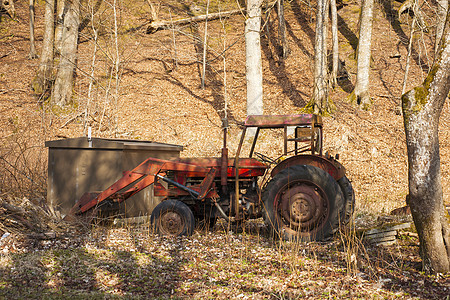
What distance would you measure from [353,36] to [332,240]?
18.2 metres

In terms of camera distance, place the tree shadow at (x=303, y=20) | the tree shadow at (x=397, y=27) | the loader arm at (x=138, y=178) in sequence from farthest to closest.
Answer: the tree shadow at (x=303, y=20)
the tree shadow at (x=397, y=27)
the loader arm at (x=138, y=178)

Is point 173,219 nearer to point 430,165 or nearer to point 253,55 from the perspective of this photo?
point 430,165

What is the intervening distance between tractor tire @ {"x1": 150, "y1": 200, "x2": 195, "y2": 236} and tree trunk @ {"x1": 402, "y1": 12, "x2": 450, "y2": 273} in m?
3.49

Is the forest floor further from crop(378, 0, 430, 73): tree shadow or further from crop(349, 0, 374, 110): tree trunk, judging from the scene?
crop(349, 0, 374, 110): tree trunk

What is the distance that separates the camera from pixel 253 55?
13508mm

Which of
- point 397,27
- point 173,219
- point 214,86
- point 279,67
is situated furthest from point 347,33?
point 173,219

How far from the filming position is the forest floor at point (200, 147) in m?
4.59

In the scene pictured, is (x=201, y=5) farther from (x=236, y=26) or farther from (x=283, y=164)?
(x=283, y=164)

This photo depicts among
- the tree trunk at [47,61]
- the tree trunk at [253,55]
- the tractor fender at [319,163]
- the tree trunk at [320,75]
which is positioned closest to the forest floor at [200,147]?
the tree trunk at [320,75]

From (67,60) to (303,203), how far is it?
1445 cm

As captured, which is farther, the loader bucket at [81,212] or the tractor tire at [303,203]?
the loader bucket at [81,212]

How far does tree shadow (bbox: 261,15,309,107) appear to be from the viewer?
56.6 ft

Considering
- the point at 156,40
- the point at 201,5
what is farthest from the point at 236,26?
the point at 156,40

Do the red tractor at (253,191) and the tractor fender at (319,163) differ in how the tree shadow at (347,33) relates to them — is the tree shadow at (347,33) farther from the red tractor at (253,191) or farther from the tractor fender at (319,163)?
the tractor fender at (319,163)
